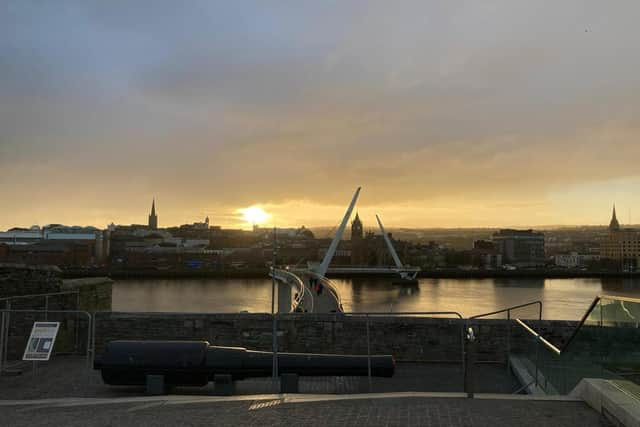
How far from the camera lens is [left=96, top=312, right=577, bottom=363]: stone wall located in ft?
32.1

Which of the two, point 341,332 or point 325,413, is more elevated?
point 325,413

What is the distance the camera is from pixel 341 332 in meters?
9.98

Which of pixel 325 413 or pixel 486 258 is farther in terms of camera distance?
pixel 486 258

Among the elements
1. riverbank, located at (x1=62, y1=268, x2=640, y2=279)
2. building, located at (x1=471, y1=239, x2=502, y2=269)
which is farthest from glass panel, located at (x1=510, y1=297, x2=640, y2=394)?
building, located at (x1=471, y1=239, x2=502, y2=269)

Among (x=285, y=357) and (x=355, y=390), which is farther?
(x=355, y=390)

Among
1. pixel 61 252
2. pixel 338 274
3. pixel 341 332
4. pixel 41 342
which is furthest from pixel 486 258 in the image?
pixel 41 342

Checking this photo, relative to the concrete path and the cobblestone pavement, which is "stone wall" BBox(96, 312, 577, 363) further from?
the cobblestone pavement

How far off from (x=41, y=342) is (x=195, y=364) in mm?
2707

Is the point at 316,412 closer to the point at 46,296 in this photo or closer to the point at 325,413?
the point at 325,413

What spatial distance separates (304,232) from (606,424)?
519ft

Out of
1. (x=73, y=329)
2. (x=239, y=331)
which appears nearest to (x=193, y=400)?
(x=239, y=331)

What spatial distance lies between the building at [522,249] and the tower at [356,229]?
3724 cm

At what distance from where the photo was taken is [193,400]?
5293mm

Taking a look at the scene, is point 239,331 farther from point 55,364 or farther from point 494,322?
point 494,322
